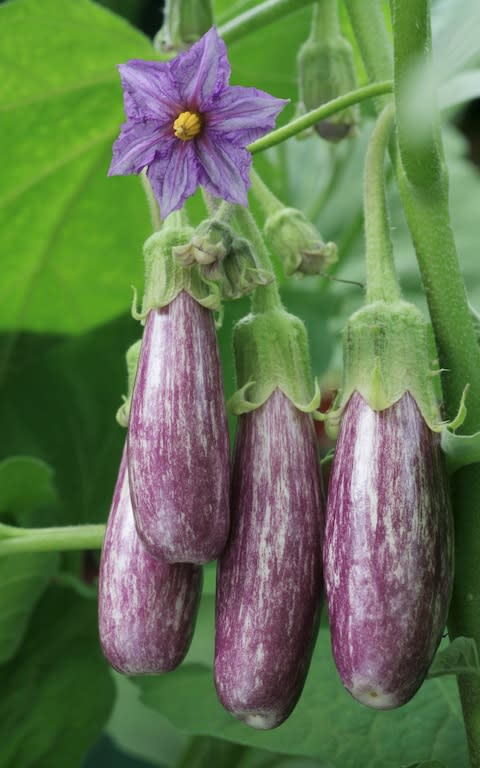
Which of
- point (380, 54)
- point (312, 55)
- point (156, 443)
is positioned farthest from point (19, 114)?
point (156, 443)

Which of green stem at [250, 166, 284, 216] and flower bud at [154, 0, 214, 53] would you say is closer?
green stem at [250, 166, 284, 216]

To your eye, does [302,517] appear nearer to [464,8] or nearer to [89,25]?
[464,8]

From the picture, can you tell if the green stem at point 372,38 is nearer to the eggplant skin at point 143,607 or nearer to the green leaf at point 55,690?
the eggplant skin at point 143,607

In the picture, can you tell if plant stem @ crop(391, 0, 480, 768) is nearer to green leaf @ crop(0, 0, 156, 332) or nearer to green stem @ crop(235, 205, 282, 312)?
green stem @ crop(235, 205, 282, 312)

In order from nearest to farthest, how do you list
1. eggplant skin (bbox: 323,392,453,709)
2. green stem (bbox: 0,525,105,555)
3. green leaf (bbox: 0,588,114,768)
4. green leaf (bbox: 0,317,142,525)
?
eggplant skin (bbox: 323,392,453,709) → green stem (bbox: 0,525,105,555) → green leaf (bbox: 0,588,114,768) → green leaf (bbox: 0,317,142,525)

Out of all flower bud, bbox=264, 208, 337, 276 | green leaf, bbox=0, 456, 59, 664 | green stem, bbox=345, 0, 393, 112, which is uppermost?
green stem, bbox=345, 0, 393, 112

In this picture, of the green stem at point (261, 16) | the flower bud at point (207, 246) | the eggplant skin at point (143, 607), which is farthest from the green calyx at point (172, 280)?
the green stem at point (261, 16)

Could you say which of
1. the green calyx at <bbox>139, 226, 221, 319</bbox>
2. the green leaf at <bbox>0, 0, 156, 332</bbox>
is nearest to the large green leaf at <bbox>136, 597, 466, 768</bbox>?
the green calyx at <bbox>139, 226, 221, 319</bbox>
